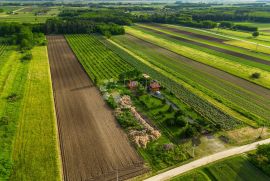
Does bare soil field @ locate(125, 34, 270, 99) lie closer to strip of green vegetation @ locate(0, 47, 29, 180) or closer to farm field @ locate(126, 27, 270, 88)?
farm field @ locate(126, 27, 270, 88)

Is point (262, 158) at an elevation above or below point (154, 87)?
below

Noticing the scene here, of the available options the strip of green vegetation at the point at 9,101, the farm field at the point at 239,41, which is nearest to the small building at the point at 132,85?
the strip of green vegetation at the point at 9,101

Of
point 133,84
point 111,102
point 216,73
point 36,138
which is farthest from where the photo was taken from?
point 216,73

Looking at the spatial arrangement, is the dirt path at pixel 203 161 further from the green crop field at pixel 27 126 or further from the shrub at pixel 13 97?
the shrub at pixel 13 97

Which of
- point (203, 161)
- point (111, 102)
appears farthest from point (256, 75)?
point (203, 161)

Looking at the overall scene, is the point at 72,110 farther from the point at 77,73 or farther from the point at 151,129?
the point at 77,73

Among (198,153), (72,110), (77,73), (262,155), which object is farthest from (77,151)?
(77,73)

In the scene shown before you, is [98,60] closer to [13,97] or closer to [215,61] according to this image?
[13,97]
